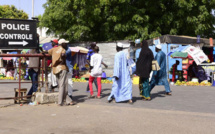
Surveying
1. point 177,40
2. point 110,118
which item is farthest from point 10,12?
point 110,118

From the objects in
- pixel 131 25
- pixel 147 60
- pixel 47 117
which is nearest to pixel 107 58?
pixel 131 25

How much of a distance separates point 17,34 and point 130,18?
1511 cm

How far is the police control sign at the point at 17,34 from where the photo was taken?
8055 mm

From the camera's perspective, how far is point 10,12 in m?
47.3

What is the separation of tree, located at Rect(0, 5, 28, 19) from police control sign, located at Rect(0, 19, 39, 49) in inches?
1570

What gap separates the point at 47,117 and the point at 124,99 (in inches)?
112

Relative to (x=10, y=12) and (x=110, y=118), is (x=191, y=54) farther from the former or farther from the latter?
(x=10, y=12)

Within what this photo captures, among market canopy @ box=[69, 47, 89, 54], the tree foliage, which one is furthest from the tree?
market canopy @ box=[69, 47, 89, 54]

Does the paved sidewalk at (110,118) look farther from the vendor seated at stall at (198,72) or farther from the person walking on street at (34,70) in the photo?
the vendor seated at stall at (198,72)

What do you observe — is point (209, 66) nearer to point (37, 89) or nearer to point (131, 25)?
point (131, 25)

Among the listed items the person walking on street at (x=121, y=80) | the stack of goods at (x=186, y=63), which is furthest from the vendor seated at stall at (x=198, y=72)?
the person walking on street at (x=121, y=80)

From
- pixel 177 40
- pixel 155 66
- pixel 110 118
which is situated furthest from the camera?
pixel 177 40

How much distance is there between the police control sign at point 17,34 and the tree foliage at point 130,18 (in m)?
13.2

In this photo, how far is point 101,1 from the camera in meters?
21.5
